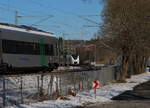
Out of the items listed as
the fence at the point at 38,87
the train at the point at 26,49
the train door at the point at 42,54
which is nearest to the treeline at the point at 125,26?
the train at the point at 26,49

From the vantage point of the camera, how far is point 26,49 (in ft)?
99.9

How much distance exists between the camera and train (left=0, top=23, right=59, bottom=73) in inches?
1068

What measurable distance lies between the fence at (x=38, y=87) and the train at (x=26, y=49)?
6002mm

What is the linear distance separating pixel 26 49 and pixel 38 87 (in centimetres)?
1284

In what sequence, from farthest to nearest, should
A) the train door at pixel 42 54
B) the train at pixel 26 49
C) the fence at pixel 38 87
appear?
the train door at pixel 42 54 < the train at pixel 26 49 < the fence at pixel 38 87

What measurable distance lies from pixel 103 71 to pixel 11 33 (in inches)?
359

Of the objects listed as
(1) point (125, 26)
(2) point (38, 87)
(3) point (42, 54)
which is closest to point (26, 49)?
(3) point (42, 54)

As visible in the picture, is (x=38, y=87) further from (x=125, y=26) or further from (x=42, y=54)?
(x=125, y=26)

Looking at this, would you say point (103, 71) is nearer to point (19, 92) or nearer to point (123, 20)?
point (123, 20)

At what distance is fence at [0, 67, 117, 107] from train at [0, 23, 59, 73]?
19.7 ft

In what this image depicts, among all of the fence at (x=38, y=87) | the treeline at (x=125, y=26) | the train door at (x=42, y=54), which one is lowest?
the fence at (x=38, y=87)

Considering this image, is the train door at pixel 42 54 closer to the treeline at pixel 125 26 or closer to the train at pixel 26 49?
the train at pixel 26 49

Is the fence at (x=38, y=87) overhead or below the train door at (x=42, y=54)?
below

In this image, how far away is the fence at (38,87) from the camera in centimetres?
1650
